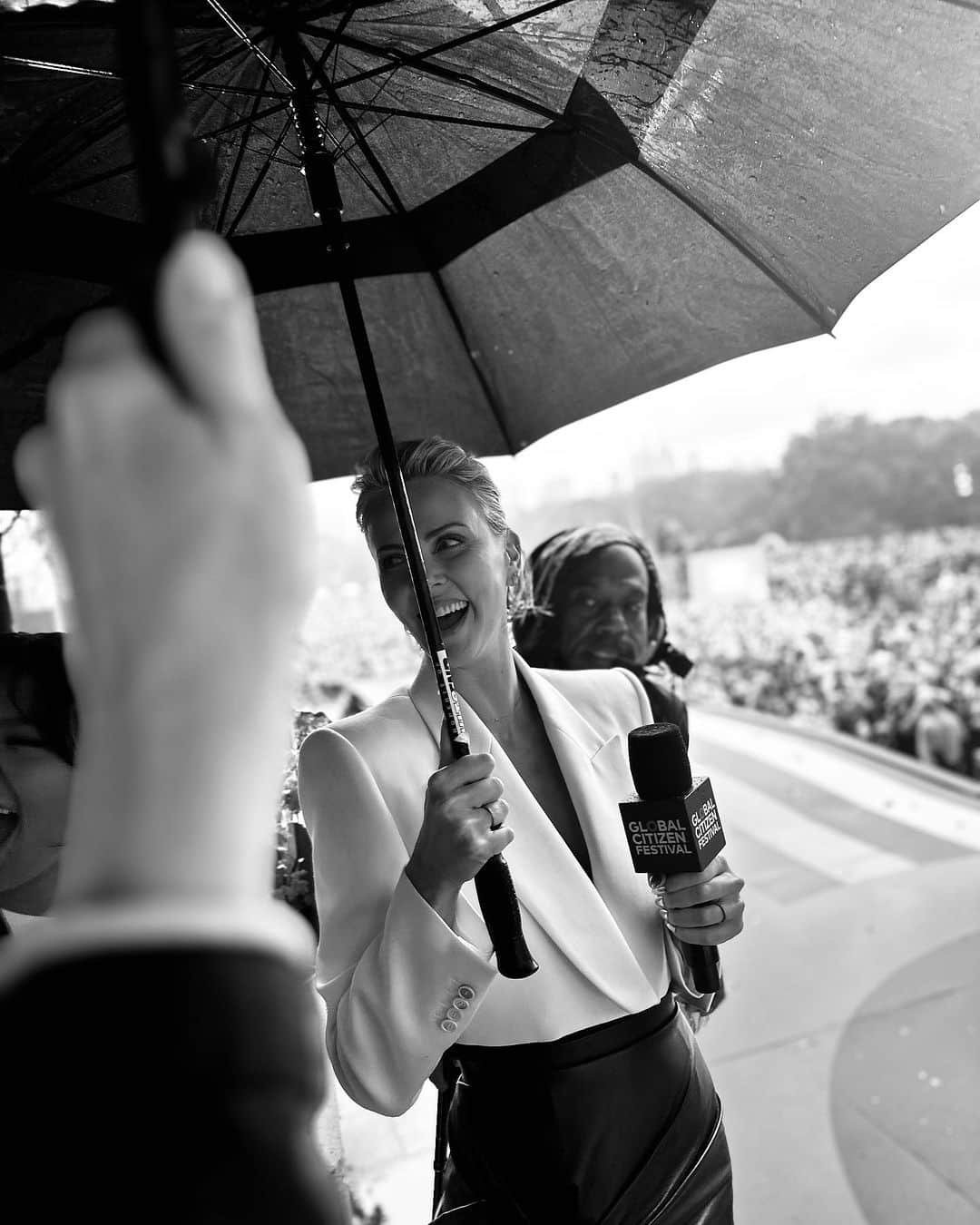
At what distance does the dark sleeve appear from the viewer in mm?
501

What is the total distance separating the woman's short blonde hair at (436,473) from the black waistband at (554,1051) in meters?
1.03

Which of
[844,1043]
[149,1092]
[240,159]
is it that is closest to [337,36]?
[240,159]

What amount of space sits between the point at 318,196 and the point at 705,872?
1.41m

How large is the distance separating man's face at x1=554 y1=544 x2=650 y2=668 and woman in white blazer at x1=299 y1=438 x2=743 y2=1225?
1542mm

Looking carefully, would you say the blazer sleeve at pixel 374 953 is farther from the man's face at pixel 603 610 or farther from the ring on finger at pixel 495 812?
the man's face at pixel 603 610

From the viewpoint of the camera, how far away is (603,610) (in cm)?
370

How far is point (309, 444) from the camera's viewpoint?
9.05 ft

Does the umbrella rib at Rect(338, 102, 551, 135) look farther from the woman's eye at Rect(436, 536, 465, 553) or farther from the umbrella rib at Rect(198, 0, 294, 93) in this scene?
the woman's eye at Rect(436, 536, 465, 553)

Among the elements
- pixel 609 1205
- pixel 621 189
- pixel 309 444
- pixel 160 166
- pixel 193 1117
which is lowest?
pixel 609 1205

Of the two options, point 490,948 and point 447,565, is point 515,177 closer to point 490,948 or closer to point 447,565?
point 447,565

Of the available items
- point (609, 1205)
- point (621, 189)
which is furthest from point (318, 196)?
point (609, 1205)

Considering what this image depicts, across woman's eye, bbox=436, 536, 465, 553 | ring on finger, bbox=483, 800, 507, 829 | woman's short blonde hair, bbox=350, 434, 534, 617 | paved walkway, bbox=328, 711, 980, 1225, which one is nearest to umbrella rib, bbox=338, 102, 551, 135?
woman's short blonde hair, bbox=350, 434, 534, 617

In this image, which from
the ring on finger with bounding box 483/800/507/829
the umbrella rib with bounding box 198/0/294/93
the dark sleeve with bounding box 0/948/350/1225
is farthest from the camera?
the ring on finger with bounding box 483/800/507/829

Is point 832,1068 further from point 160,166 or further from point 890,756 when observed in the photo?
point 890,756
